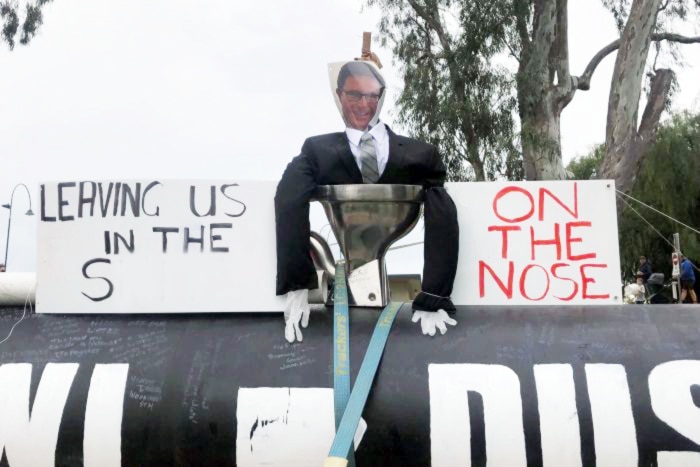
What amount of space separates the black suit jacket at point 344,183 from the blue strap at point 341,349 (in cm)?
11

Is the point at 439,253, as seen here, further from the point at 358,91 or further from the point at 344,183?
the point at 358,91

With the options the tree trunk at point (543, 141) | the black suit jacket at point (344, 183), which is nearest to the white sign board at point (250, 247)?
the black suit jacket at point (344, 183)

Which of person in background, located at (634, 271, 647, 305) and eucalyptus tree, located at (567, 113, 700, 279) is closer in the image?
person in background, located at (634, 271, 647, 305)

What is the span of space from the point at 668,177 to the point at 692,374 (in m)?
27.3

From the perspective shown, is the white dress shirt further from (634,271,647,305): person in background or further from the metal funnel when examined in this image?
(634,271,647,305): person in background

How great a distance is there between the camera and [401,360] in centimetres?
280

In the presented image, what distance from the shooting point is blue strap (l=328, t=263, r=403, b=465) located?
101 inches

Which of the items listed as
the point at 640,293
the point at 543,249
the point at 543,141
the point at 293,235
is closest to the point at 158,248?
the point at 293,235

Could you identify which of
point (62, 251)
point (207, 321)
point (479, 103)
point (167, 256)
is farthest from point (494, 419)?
point (479, 103)

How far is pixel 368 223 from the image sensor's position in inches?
119

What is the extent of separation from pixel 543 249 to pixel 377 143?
0.73 meters

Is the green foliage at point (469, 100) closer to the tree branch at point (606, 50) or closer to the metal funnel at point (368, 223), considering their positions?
the tree branch at point (606, 50)

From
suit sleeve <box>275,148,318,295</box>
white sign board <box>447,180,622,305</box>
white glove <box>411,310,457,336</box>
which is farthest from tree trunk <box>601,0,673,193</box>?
suit sleeve <box>275,148,318,295</box>

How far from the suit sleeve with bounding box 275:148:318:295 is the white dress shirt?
0.27 meters
